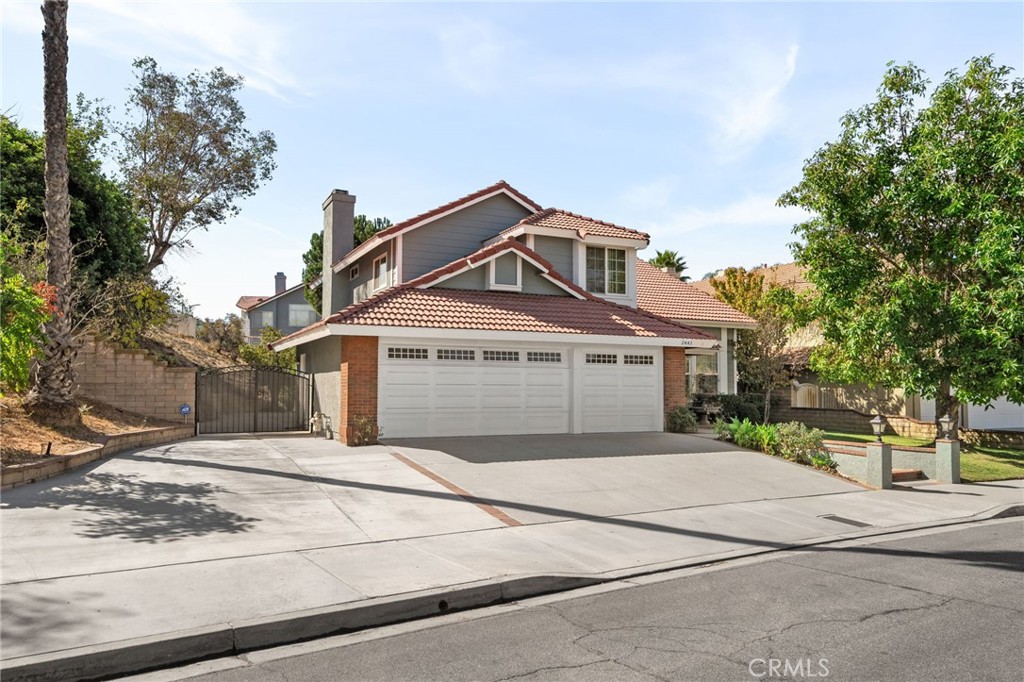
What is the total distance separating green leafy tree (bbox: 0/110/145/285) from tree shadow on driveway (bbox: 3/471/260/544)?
9.81 metres

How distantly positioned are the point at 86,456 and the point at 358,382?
5613 mm

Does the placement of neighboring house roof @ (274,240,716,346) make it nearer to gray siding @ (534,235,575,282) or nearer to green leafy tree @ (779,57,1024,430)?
gray siding @ (534,235,575,282)

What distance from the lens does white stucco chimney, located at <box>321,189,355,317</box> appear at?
24913 mm

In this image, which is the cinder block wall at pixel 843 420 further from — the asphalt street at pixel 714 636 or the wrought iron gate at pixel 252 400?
the wrought iron gate at pixel 252 400

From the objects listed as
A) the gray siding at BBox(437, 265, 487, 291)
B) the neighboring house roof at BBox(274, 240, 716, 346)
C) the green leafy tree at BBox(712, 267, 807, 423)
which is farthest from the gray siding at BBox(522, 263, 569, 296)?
the green leafy tree at BBox(712, 267, 807, 423)

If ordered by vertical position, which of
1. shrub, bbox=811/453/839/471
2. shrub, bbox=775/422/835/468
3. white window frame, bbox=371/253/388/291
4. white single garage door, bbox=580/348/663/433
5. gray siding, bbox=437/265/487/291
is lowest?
shrub, bbox=811/453/839/471

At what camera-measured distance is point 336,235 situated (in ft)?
83.3

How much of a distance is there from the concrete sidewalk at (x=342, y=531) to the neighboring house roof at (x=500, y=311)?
310cm

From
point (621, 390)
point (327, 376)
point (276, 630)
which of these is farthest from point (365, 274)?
point (276, 630)

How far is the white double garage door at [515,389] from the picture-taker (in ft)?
55.9

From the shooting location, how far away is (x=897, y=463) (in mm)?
18219

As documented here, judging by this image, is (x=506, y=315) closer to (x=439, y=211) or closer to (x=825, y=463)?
(x=439, y=211)

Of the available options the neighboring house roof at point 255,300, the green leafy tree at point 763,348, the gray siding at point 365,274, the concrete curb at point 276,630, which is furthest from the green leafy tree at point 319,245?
the concrete curb at point 276,630

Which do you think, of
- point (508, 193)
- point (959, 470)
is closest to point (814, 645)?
point (959, 470)
